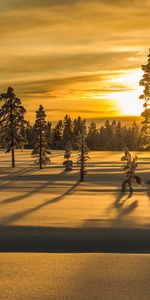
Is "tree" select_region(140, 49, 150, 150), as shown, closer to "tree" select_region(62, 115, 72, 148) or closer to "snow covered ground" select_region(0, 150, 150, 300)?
"snow covered ground" select_region(0, 150, 150, 300)

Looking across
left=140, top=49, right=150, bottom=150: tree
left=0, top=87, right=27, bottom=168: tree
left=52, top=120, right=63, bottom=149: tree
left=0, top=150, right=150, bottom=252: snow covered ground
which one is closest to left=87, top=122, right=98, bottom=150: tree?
left=52, top=120, right=63, bottom=149: tree

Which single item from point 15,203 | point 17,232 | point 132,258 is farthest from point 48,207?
point 132,258

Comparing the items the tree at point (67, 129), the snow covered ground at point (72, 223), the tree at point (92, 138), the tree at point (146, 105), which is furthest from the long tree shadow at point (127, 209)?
the tree at point (92, 138)

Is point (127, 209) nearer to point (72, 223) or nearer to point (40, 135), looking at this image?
point (72, 223)

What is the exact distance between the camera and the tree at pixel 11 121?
5984cm

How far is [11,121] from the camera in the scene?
60500mm

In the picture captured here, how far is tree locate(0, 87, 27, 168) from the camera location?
196 ft

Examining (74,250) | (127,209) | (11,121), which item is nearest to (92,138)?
(11,121)

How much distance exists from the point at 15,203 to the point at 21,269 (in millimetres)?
12904

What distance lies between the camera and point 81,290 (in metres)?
7.86

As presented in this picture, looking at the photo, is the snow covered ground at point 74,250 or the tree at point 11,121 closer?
the snow covered ground at point 74,250

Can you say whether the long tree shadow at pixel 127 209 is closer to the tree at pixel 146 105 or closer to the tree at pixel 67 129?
the tree at pixel 146 105

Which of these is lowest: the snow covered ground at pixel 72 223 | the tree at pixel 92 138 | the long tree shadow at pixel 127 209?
the long tree shadow at pixel 127 209

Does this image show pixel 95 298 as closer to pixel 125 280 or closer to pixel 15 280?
pixel 125 280
